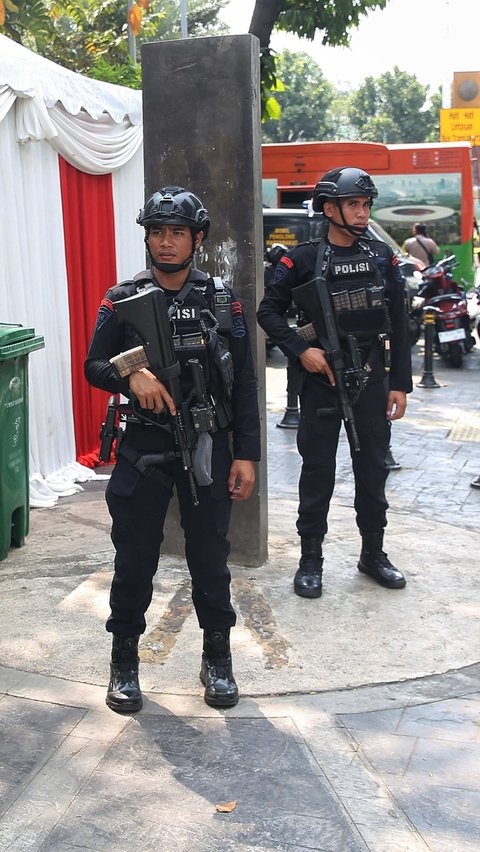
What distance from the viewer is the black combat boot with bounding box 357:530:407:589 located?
4.87m

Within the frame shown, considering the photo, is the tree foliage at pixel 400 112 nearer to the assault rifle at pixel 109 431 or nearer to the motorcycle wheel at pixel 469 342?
the motorcycle wheel at pixel 469 342

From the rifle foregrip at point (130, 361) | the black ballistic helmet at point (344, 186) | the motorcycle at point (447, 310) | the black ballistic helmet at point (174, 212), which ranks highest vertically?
the black ballistic helmet at point (344, 186)

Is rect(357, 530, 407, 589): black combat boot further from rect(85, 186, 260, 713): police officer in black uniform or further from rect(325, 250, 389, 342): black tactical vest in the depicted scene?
rect(85, 186, 260, 713): police officer in black uniform


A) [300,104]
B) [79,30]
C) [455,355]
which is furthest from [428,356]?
[300,104]

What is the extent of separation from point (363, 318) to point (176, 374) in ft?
4.92

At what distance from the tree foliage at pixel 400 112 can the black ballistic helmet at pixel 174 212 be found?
222ft

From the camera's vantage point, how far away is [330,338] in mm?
4555

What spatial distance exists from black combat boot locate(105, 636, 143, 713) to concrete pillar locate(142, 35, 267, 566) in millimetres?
1887

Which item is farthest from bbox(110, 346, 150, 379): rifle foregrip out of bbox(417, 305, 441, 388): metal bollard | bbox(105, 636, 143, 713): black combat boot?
bbox(417, 305, 441, 388): metal bollard

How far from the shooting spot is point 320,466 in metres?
4.73

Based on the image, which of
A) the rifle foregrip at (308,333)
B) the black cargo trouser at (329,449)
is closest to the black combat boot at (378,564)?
the black cargo trouser at (329,449)

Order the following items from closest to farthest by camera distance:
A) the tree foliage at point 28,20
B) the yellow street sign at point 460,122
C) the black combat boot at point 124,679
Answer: the black combat boot at point 124,679
the tree foliage at point 28,20
the yellow street sign at point 460,122

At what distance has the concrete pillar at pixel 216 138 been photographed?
4723mm

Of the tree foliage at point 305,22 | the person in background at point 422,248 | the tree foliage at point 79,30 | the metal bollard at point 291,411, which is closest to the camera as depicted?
the metal bollard at point 291,411
